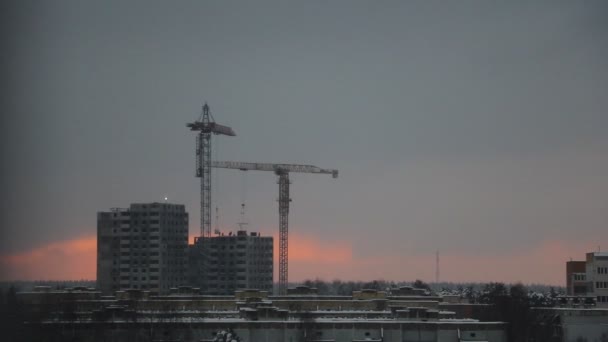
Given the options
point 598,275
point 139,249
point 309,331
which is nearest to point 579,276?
point 598,275

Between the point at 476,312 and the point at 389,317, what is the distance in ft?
31.8

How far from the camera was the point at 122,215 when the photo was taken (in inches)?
2506

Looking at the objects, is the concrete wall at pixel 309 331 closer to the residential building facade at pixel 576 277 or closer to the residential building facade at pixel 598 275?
the residential building facade at pixel 598 275

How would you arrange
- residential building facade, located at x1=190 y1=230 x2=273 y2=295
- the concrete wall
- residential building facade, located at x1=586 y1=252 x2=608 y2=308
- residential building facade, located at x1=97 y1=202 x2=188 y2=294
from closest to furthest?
the concrete wall
residential building facade, located at x1=586 y1=252 x2=608 y2=308
residential building facade, located at x1=97 y1=202 x2=188 y2=294
residential building facade, located at x1=190 y1=230 x2=273 y2=295

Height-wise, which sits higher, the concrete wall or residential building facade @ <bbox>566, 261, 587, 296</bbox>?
residential building facade @ <bbox>566, 261, 587, 296</bbox>

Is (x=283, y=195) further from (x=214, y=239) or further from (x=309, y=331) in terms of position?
(x=309, y=331)

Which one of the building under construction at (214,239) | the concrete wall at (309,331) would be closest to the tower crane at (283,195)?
the building under construction at (214,239)

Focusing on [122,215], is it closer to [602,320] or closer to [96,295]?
[96,295]

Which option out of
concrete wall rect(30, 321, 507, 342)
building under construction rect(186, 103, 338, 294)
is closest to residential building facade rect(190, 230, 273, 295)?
building under construction rect(186, 103, 338, 294)

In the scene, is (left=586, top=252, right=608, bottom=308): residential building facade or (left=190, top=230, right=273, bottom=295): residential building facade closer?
(left=586, top=252, right=608, bottom=308): residential building facade

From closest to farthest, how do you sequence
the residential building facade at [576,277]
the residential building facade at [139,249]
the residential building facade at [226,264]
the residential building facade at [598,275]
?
the residential building facade at [598,275], the residential building facade at [576,277], the residential building facade at [139,249], the residential building facade at [226,264]

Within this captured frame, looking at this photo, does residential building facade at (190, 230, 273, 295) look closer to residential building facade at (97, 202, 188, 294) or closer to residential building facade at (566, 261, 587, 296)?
residential building facade at (97, 202, 188, 294)

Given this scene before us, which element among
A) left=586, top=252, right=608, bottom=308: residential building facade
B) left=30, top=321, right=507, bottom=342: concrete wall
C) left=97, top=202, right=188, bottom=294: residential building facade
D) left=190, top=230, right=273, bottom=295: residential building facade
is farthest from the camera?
left=190, top=230, right=273, bottom=295: residential building facade

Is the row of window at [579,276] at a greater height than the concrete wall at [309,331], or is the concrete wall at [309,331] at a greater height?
the row of window at [579,276]
